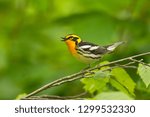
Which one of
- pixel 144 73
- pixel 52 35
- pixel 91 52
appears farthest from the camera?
pixel 52 35

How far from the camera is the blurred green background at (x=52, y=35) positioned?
5.89 ft

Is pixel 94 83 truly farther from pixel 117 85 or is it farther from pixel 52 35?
pixel 52 35

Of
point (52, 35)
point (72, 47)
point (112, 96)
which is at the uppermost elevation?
point (52, 35)

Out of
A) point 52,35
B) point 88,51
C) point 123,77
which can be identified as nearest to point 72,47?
point 88,51

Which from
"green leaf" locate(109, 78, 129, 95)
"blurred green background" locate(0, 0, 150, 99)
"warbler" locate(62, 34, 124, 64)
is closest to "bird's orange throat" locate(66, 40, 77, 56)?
"warbler" locate(62, 34, 124, 64)

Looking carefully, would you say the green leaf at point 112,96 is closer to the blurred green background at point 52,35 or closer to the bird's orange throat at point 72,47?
the bird's orange throat at point 72,47

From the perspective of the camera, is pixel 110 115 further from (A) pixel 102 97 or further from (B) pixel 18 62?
(B) pixel 18 62

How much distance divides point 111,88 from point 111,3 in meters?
0.66

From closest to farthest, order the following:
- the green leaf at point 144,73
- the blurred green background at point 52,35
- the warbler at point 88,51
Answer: the green leaf at point 144,73, the warbler at point 88,51, the blurred green background at point 52,35

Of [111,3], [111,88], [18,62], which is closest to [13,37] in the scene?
[18,62]

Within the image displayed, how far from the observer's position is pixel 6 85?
1.92 metres

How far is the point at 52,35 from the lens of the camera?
205cm

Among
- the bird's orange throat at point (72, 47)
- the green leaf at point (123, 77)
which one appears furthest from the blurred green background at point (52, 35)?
the green leaf at point (123, 77)

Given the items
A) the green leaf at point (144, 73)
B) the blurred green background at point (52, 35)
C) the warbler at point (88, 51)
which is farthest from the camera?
the blurred green background at point (52, 35)
